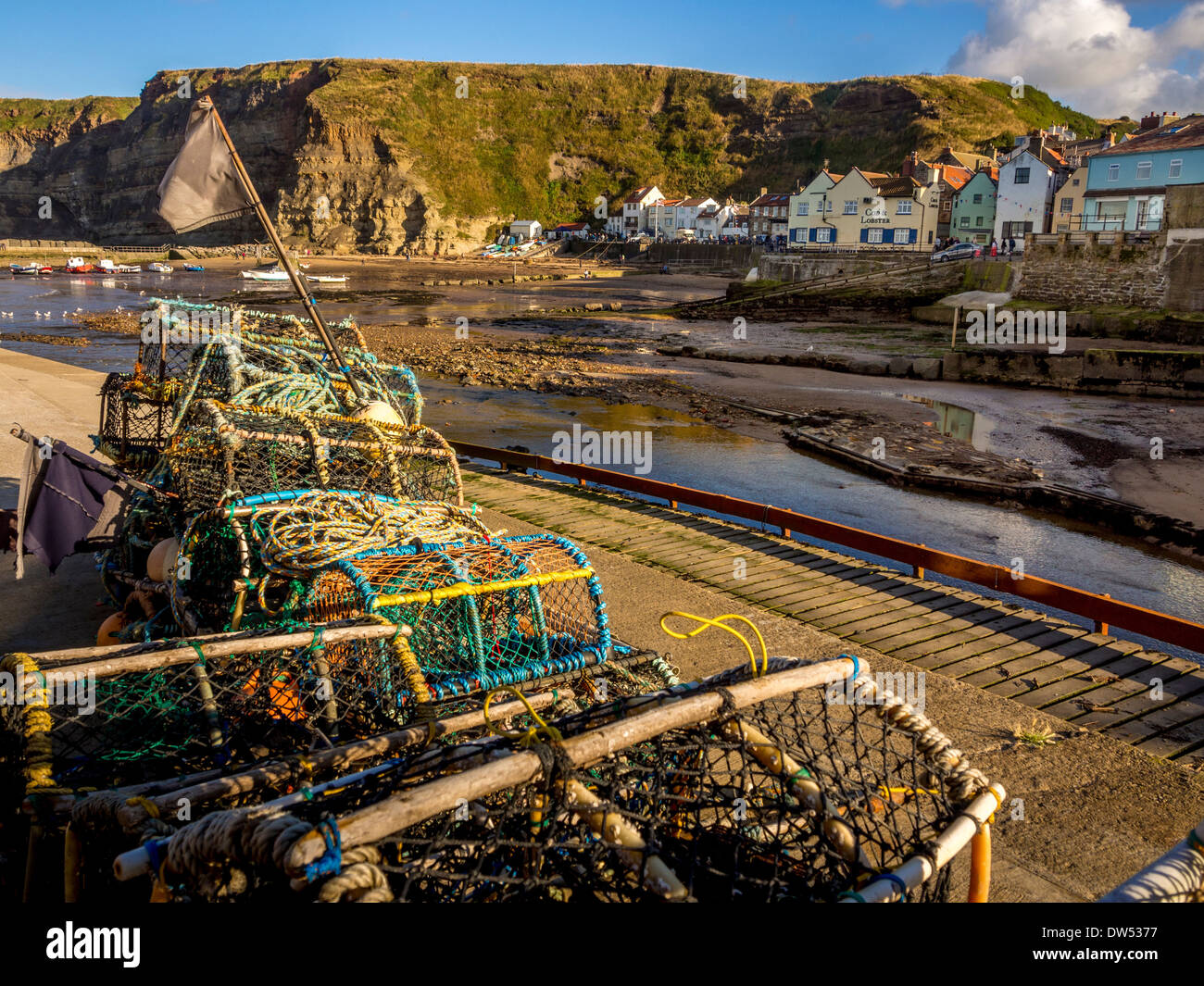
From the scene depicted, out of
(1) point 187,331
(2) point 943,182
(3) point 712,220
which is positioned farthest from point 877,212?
(1) point 187,331

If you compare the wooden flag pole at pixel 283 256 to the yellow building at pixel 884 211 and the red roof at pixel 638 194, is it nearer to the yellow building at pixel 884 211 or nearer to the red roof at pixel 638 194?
the yellow building at pixel 884 211

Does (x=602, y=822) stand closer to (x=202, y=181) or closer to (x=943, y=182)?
(x=202, y=181)

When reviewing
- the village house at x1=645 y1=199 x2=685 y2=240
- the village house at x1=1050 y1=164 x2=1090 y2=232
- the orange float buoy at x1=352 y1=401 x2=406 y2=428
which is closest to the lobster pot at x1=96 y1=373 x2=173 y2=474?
the orange float buoy at x1=352 y1=401 x2=406 y2=428

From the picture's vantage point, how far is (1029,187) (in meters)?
56.0

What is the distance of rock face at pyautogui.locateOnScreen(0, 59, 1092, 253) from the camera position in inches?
4166

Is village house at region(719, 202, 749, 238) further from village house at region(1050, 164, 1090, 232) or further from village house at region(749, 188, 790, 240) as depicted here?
village house at region(1050, 164, 1090, 232)

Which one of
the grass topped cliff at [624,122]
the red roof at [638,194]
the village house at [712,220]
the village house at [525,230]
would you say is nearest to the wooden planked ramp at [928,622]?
the village house at [712,220]

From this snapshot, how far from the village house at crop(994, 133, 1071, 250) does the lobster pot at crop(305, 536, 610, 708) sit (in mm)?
58566

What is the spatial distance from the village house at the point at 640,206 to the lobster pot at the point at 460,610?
112 metres

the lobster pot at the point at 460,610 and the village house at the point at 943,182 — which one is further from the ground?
the village house at the point at 943,182

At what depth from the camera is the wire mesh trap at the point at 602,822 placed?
2.19 meters

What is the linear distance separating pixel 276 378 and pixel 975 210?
67.6 meters

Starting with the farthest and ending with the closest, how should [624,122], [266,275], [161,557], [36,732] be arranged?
[624,122], [266,275], [161,557], [36,732]

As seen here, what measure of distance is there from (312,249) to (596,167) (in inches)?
1898
